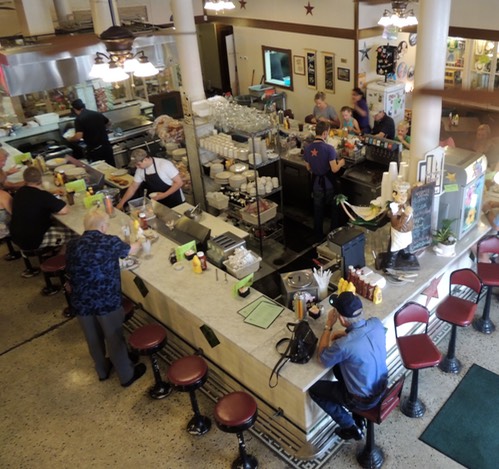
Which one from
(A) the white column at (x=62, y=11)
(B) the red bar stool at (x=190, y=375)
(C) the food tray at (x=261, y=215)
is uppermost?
(A) the white column at (x=62, y=11)

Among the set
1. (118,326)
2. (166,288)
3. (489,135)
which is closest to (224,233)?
(166,288)

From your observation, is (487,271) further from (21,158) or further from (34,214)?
(21,158)

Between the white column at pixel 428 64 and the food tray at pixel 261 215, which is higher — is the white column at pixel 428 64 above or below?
above

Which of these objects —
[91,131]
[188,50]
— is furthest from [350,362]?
[91,131]

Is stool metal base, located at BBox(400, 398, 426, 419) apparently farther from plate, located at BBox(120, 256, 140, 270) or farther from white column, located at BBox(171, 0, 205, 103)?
white column, located at BBox(171, 0, 205, 103)

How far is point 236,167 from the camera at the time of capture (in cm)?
726

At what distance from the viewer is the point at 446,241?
4934mm

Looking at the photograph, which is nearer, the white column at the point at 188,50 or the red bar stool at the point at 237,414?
the red bar stool at the point at 237,414

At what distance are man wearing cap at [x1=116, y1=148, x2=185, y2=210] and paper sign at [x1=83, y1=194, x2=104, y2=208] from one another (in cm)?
23

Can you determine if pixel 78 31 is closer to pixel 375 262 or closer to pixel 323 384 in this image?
pixel 375 262

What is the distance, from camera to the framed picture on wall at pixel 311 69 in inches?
427

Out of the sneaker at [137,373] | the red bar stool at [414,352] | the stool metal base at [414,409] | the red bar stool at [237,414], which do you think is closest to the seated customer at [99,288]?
the sneaker at [137,373]

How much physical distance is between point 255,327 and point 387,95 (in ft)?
23.6

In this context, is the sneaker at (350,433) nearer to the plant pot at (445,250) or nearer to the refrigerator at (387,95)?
the plant pot at (445,250)
